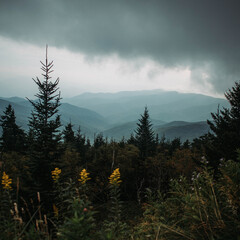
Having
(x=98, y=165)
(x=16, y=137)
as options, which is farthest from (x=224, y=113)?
(x=16, y=137)

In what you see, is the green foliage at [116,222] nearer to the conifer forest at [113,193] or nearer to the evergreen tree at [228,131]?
the conifer forest at [113,193]

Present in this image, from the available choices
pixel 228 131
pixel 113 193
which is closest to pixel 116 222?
pixel 113 193

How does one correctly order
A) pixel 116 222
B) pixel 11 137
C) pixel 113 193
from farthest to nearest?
1. pixel 11 137
2. pixel 113 193
3. pixel 116 222

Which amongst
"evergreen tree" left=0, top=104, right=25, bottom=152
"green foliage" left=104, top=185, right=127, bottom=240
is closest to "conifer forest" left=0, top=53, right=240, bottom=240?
"green foliage" left=104, top=185, right=127, bottom=240

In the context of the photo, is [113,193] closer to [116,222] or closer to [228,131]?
[116,222]

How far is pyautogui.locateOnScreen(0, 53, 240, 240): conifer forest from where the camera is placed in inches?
69.0

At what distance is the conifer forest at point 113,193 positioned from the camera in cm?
175

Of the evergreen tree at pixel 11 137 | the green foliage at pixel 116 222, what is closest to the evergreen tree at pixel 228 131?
the green foliage at pixel 116 222

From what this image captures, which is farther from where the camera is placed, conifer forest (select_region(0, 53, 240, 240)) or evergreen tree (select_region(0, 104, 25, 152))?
evergreen tree (select_region(0, 104, 25, 152))

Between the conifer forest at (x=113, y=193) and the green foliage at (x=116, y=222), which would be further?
the green foliage at (x=116, y=222)

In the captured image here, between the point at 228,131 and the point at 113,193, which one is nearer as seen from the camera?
the point at 113,193

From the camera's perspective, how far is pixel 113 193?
11.8 feet

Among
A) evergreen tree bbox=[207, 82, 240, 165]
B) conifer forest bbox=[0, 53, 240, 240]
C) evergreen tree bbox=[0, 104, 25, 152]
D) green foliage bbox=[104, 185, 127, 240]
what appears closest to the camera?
conifer forest bbox=[0, 53, 240, 240]

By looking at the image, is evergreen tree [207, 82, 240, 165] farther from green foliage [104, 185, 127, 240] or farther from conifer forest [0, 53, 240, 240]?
green foliage [104, 185, 127, 240]
